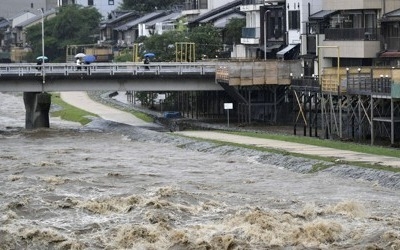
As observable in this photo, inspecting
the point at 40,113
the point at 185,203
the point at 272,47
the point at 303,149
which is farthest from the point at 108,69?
the point at 185,203

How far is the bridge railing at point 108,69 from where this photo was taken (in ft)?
293

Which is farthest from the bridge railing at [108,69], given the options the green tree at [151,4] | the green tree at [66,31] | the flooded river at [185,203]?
the green tree at [151,4]

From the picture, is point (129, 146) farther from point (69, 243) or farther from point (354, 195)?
point (69, 243)

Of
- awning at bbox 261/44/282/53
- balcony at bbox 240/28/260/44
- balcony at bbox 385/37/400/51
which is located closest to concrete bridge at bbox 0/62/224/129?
balcony at bbox 385/37/400/51

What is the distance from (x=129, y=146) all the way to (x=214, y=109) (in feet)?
93.4

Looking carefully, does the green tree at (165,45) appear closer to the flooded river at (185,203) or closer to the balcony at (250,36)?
the balcony at (250,36)

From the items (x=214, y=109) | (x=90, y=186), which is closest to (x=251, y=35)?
(x=214, y=109)

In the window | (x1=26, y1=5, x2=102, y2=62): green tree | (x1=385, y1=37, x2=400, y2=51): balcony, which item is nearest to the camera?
(x1=385, y1=37, x2=400, y2=51): balcony

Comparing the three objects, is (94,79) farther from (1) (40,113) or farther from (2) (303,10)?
(2) (303,10)

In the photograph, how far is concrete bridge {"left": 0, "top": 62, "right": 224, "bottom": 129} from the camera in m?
89.8

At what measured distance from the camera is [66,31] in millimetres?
175500

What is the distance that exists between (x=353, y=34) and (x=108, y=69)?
17.5 metres

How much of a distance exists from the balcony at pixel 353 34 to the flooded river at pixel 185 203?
18.3m

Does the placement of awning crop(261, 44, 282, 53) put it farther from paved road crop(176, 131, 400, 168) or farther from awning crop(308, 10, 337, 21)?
paved road crop(176, 131, 400, 168)
